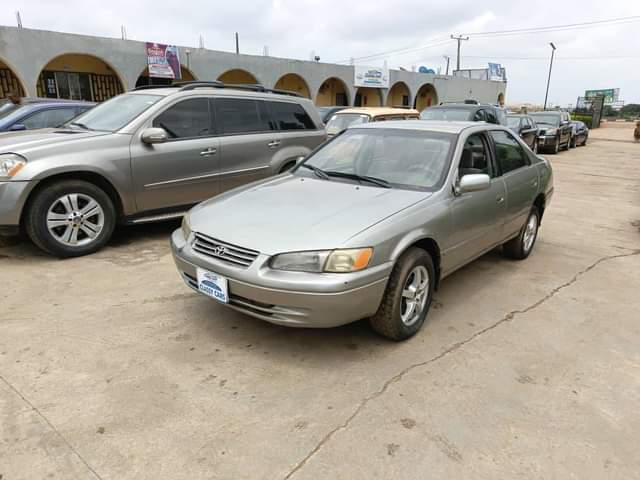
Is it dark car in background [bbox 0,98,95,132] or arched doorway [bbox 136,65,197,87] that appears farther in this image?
arched doorway [bbox 136,65,197,87]

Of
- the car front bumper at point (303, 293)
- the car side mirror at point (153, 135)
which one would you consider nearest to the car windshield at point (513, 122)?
the car side mirror at point (153, 135)

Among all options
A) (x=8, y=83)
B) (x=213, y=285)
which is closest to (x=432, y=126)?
(x=213, y=285)

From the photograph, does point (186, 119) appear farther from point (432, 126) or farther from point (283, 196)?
point (432, 126)

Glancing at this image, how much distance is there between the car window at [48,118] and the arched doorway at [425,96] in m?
32.1

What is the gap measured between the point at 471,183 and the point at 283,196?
56.9 inches

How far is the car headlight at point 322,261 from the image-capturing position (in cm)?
286

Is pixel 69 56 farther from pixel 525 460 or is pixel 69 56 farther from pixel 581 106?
pixel 581 106

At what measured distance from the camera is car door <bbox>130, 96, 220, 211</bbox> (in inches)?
205

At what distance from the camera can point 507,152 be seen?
482cm

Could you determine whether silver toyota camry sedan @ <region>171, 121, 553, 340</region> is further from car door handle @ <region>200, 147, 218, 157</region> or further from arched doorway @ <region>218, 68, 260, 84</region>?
arched doorway @ <region>218, 68, 260, 84</region>

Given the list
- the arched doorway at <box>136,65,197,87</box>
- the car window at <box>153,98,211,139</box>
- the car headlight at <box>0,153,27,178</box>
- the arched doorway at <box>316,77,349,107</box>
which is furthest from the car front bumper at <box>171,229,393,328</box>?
the arched doorway at <box>316,77,349,107</box>

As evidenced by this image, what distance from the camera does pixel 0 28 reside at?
48.4 feet

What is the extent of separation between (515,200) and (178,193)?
367cm

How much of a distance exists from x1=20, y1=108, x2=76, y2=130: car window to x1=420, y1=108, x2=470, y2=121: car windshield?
8.07 meters
